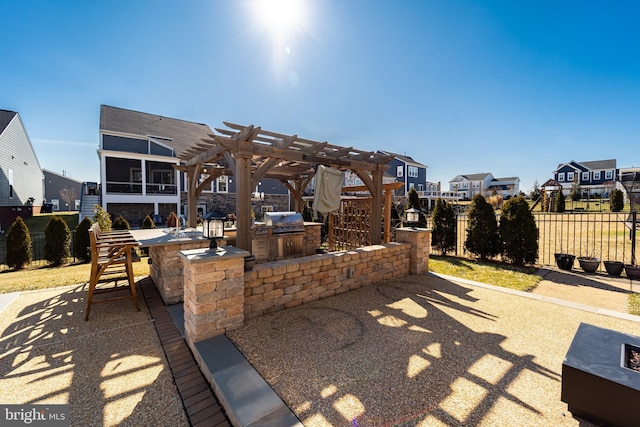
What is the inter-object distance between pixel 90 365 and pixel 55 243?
7.56m

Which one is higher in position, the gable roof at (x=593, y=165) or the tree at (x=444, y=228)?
the gable roof at (x=593, y=165)

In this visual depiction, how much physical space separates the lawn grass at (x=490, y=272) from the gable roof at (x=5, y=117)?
25.8 meters

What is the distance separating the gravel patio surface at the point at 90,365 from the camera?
88.7 inches

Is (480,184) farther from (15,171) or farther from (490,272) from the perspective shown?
(15,171)

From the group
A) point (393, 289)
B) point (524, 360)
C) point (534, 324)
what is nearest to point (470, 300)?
point (534, 324)

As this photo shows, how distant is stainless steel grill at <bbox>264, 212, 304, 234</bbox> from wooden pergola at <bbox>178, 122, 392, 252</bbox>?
1827mm

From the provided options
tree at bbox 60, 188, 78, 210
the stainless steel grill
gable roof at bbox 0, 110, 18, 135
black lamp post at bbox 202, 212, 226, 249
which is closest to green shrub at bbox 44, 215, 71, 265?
the stainless steel grill

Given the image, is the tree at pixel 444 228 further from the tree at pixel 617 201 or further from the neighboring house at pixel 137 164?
the tree at pixel 617 201

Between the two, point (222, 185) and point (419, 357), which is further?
point (222, 185)

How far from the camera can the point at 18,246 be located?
24.2ft

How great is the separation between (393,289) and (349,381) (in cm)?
311

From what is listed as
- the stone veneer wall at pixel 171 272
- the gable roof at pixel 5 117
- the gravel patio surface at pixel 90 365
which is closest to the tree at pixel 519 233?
the stone veneer wall at pixel 171 272

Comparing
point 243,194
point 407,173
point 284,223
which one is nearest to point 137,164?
point 284,223

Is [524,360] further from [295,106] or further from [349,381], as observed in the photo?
[295,106]
